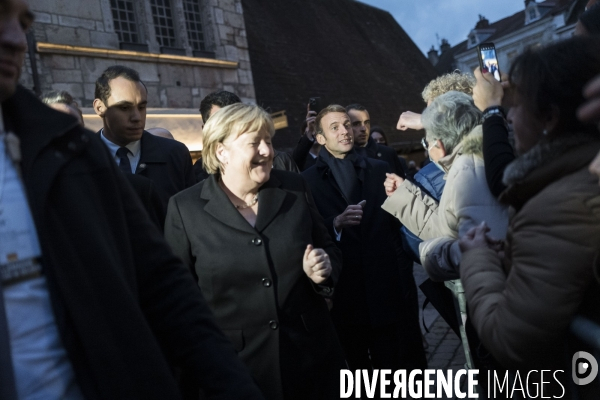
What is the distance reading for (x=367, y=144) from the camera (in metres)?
6.68

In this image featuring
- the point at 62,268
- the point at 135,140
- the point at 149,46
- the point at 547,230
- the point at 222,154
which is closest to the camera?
the point at 62,268

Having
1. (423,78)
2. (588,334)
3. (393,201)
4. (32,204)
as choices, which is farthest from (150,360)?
(423,78)

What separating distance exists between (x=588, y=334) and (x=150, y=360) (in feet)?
3.90

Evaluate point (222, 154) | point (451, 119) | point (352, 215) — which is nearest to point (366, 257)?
point (352, 215)

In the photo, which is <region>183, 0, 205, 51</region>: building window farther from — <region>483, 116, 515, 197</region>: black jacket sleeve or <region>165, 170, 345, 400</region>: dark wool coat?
<region>483, 116, 515, 197</region>: black jacket sleeve

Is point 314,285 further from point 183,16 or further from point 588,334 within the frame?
point 183,16

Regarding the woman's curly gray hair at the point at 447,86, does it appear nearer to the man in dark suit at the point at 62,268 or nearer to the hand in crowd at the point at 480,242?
the hand in crowd at the point at 480,242

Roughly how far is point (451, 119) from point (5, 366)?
2710 millimetres

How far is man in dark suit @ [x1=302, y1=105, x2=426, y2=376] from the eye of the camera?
4.60 meters

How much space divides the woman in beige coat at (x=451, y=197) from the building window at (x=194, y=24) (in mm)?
10507

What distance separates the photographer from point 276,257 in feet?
9.92

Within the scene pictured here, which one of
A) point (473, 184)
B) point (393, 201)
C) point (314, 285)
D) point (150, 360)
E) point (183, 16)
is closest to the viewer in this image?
point (150, 360)

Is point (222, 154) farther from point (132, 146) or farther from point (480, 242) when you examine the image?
point (480, 242)

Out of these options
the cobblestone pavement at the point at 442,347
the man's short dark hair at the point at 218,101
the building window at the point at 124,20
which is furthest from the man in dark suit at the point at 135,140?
the building window at the point at 124,20
